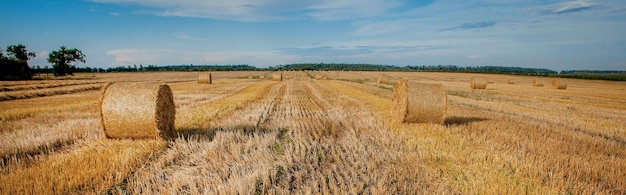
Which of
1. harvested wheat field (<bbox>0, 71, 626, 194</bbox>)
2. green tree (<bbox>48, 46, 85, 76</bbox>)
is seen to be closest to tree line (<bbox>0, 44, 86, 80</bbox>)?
green tree (<bbox>48, 46, 85, 76</bbox>)

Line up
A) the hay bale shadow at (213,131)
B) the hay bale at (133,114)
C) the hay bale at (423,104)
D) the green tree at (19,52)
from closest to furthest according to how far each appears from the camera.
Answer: the hay bale at (133,114)
the hay bale shadow at (213,131)
the hay bale at (423,104)
the green tree at (19,52)

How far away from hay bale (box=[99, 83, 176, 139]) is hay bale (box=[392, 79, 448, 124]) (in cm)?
578

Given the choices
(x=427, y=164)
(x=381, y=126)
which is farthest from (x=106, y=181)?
(x=381, y=126)

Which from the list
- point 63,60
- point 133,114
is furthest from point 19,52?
point 133,114

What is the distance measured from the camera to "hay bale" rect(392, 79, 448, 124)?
8688mm

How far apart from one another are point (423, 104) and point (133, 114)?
22.0 ft

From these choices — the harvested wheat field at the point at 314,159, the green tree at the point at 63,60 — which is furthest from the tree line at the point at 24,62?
the harvested wheat field at the point at 314,159

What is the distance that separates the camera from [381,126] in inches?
330

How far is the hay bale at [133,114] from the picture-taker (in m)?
6.43

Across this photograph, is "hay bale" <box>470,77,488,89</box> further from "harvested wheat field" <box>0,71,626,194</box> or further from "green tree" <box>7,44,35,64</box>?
"green tree" <box>7,44,35,64</box>

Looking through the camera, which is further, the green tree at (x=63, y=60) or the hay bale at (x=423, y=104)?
the green tree at (x=63, y=60)

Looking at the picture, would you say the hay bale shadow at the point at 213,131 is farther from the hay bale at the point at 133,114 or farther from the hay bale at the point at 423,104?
the hay bale at the point at 423,104

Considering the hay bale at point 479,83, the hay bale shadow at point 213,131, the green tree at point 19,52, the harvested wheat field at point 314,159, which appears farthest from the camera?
the green tree at point 19,52

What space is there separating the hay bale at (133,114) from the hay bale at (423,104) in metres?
5.78
